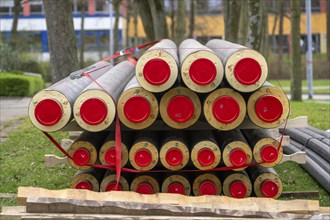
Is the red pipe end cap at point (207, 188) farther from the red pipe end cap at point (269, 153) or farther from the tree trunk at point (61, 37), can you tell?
the tree trunk at point (61, 37)

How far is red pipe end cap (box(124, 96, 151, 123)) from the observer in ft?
18.6

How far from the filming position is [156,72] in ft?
18.1

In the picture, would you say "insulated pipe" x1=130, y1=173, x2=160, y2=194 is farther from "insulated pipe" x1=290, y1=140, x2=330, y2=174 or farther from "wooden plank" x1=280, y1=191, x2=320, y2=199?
"insulated pipe" x1=290, y1=140, x2=330, y2=174

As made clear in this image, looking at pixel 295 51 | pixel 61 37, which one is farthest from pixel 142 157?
pixel 295 51

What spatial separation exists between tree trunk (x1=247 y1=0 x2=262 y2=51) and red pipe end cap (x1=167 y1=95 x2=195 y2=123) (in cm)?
1034

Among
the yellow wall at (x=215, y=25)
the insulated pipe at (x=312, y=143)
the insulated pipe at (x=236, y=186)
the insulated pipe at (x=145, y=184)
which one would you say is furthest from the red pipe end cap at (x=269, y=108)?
the yellow wall at (x=215, y=25)

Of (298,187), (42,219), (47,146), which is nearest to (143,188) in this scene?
(42,219)

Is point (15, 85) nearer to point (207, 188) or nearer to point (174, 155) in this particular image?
point (207, 188)

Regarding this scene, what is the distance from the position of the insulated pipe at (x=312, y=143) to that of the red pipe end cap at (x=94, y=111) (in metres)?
3.54

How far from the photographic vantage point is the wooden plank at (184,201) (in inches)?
195

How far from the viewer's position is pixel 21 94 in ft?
93.6

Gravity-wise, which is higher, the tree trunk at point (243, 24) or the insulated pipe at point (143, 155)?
the tree trunk at point (243, 24)

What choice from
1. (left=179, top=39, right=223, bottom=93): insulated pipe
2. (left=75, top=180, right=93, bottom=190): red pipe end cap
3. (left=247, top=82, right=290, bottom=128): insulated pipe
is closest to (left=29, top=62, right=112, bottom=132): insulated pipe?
(left=75, top=180, right=93, bottom=190): red pipe end cap

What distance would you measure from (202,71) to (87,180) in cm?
170
